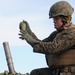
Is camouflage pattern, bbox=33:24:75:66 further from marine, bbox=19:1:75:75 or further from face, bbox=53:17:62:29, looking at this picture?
face, bbox=53:17:62:29

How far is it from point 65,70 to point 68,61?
31cm

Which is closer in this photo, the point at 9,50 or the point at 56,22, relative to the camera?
the point at 56,22

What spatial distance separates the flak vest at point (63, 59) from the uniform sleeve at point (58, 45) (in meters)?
0.21

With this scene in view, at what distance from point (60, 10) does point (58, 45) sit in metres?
0.98

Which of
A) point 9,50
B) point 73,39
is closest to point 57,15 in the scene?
point 73,39

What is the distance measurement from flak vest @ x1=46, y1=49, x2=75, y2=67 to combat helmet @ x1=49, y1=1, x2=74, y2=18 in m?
1.01

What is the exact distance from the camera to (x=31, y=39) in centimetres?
980

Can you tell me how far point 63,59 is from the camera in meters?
9.92

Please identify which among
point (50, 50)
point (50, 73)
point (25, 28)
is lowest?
point (50, 73)

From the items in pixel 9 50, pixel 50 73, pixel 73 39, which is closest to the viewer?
pixel 73 39

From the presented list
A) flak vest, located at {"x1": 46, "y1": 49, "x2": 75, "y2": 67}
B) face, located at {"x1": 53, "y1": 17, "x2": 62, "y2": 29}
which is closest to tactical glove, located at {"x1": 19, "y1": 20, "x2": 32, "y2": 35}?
face, located at {"x1": 53, "y1": 17, "x2": 62, "y2": 29}

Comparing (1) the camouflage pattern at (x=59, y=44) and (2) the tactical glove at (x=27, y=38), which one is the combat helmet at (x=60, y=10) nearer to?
(1) the camouflage pattern at (x=59, y=44)

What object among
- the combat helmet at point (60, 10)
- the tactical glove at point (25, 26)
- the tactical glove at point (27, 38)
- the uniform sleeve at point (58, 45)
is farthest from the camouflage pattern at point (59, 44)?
the tactical glove at point (25, 26)

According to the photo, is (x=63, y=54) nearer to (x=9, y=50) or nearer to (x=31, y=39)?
(x=31, y=39)
